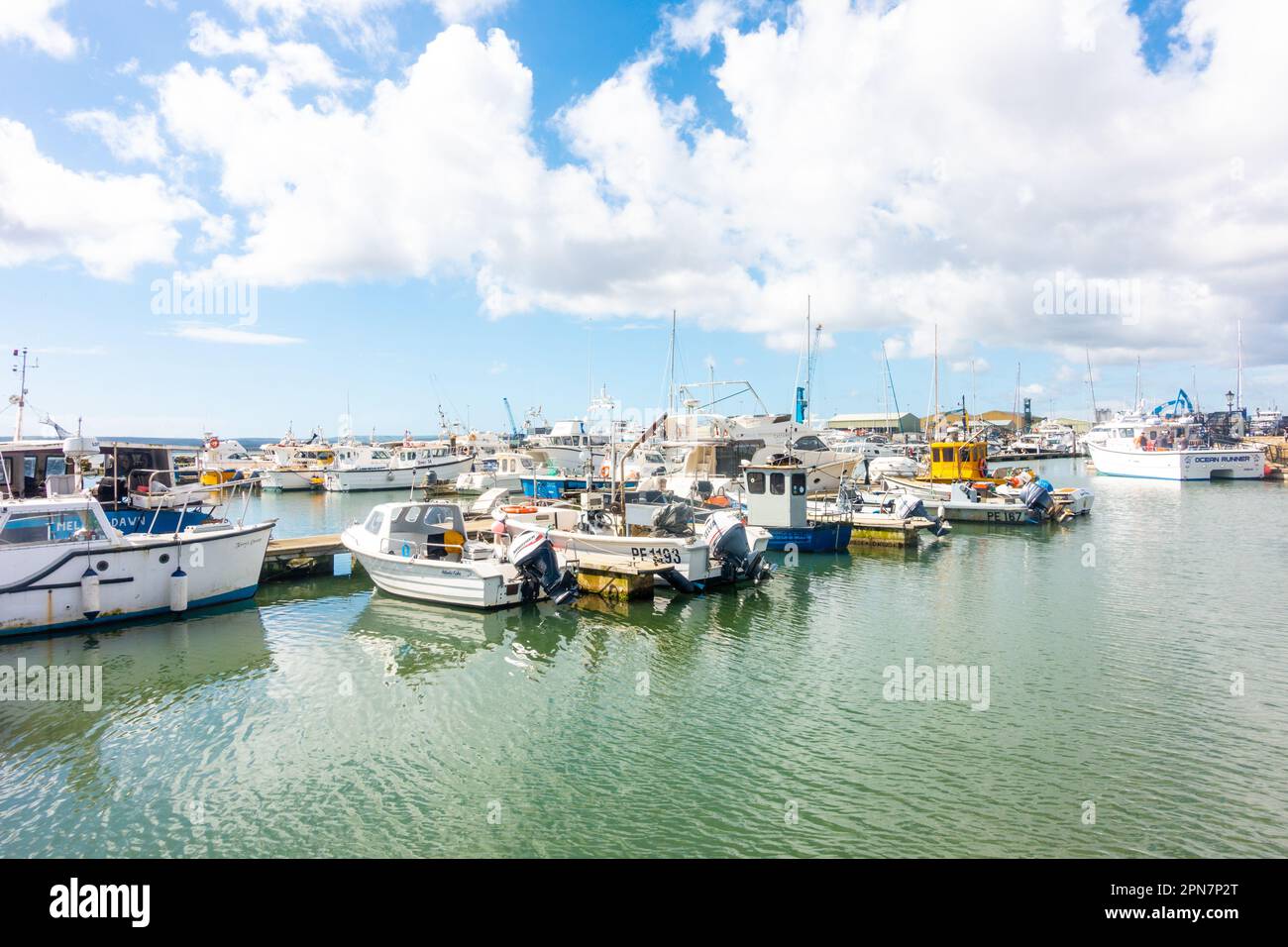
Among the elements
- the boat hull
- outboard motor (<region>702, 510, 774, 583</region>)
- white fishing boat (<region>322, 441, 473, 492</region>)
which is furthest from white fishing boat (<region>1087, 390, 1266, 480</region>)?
the boat hull

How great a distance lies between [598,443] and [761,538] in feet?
153

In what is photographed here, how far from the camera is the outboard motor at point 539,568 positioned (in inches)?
744

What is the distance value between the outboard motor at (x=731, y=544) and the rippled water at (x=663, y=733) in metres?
1.67

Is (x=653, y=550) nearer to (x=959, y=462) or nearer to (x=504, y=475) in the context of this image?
(x=959, y=462)

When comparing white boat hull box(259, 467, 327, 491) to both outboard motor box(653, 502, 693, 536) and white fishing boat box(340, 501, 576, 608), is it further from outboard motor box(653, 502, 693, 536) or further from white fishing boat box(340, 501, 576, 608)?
outboard motor box(653, 502, 693, 536)

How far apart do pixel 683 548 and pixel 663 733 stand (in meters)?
9.83

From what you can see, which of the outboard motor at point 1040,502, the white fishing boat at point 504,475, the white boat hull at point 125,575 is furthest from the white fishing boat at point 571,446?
the white boat hull at point 125,575

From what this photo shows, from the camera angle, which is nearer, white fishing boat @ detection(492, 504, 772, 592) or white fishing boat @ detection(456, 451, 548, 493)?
white fishing boat @ detection(492, 504, 772, 592)

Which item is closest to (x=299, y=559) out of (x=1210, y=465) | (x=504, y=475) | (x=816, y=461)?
(x=504, y=475)

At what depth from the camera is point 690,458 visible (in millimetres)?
44562

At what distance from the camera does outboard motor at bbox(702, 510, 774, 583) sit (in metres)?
21.8

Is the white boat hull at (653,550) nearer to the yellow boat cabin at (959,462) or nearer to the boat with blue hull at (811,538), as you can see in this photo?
the boat with blue hull at (811,538)

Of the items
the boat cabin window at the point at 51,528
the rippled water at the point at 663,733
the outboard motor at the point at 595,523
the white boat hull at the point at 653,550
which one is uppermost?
the boat cabin window at the point at 51,528

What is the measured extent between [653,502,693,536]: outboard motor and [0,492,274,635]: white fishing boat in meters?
12.3
